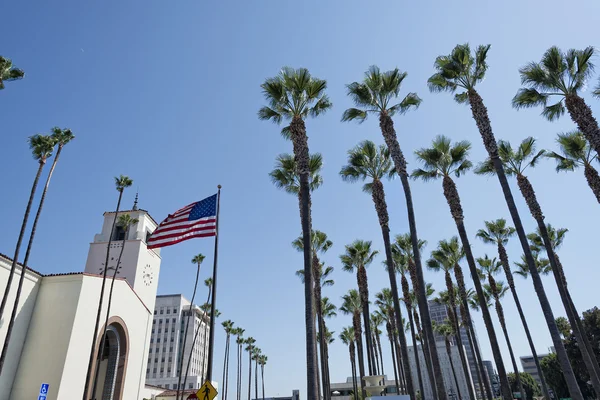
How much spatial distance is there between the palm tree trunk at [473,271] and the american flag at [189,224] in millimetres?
14267

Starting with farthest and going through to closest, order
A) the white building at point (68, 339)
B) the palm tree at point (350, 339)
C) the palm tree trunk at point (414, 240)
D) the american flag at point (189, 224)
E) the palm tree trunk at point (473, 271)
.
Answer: the palm tree at point (350, 339) → the white building at point (68, 339) → the palm tree trunk at point (473, 271) → the american flag at point (189, 224) → the palm tree trunk at point (414, 240)

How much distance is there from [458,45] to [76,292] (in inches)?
1109

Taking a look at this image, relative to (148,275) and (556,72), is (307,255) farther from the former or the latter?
(148,275)

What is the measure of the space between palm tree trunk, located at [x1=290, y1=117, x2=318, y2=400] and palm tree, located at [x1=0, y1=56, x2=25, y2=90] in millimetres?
14906

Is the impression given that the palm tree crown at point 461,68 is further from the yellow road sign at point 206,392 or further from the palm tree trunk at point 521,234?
the yellow road sign at point 206,392

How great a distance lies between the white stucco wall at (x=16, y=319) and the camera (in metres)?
21.5

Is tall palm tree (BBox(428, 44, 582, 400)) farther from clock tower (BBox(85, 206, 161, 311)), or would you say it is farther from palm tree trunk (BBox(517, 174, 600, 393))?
clock tower (BBox(85, 206, 161, 311))

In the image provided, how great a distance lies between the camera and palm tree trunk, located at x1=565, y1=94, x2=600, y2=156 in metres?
17.2

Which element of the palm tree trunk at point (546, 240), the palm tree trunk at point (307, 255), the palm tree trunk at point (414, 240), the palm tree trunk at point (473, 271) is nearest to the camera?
the palm tree trunk at point (307, 255)

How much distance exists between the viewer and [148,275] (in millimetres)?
38500

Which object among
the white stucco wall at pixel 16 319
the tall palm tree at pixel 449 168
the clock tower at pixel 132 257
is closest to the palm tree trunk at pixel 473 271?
the tall palm tree at pixel 449 168

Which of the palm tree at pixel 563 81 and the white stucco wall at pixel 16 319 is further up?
the palm tree at pixel 563 81

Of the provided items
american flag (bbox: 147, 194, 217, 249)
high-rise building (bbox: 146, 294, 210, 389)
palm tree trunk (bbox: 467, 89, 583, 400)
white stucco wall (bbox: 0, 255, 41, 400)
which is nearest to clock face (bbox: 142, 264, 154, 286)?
white stucco wall (bbox: 0, 255, 41, 400)

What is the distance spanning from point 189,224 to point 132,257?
72.6ft
